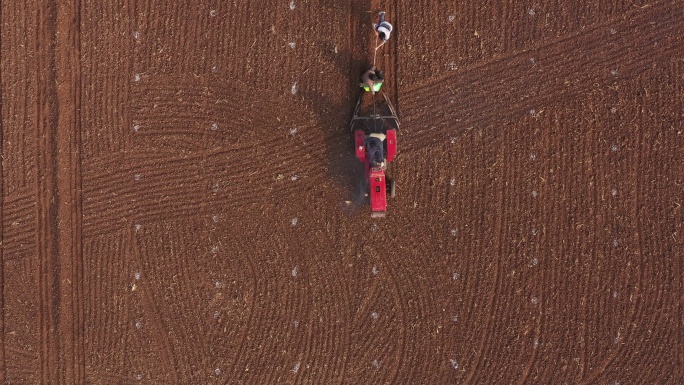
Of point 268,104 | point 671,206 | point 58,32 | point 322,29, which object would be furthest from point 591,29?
point 58,32

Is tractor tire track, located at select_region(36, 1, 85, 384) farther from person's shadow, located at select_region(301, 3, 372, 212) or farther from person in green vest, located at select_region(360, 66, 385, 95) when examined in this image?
person in green vest, located at select_region(360, 66, 385, 95)

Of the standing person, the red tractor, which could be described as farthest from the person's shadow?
the standing person

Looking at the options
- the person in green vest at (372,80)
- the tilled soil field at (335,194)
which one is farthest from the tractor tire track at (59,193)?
the person in green vest at (372,80)

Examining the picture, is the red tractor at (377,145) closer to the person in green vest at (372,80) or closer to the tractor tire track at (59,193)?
the person in green vest at (372,80)

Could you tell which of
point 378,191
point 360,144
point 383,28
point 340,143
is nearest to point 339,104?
point 340,143

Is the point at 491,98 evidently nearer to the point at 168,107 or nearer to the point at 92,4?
the point at 168,107

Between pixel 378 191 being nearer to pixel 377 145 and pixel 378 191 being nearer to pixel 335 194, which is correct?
pixel 377 145
